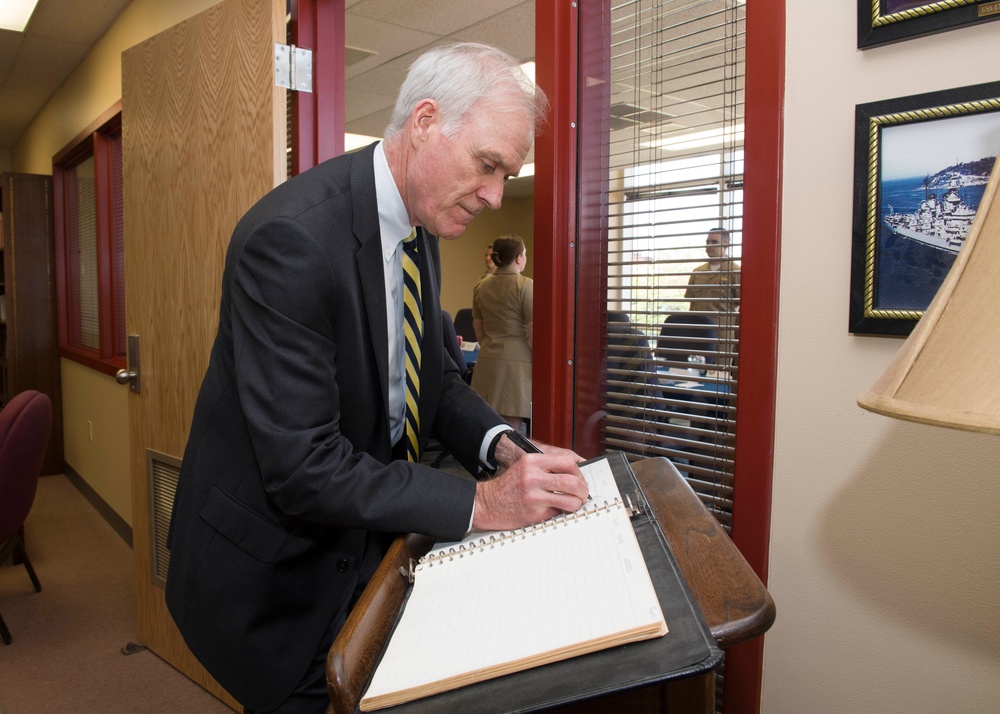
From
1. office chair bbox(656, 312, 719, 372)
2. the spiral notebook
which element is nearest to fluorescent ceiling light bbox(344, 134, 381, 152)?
office chair bbox(656, 312, 719, 372)

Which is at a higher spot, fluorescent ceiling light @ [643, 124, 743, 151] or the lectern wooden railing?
fluorescent ceiling light @ [643, 124, 743, 151]

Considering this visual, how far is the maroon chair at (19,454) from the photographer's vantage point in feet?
8.45

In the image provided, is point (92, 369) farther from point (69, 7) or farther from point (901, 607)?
point (901, 607)

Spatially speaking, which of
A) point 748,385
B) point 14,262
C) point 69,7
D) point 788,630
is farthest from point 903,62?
point 14,262

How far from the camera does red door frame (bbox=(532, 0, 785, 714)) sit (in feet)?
4.23

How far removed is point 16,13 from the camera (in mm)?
3812

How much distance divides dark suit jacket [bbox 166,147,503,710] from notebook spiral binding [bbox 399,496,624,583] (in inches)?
2.2

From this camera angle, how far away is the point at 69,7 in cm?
370

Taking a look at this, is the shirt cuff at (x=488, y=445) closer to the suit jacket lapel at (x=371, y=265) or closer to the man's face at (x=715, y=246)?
the suit jacket lapel at (x=371, y=265)

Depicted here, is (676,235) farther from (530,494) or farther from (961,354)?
(961,354)

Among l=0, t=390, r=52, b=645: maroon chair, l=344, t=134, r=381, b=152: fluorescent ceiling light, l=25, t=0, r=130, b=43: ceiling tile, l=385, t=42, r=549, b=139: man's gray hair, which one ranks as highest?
l=344, t=134, r=381, b=152: fluorescent ceiling light

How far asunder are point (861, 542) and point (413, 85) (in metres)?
1.06

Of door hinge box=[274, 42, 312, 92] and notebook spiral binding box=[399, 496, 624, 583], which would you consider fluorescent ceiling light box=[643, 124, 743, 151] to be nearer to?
notebook spiral binding box=[399, 496, 624, 583]

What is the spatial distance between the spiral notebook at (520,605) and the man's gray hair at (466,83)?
0.61 meters
